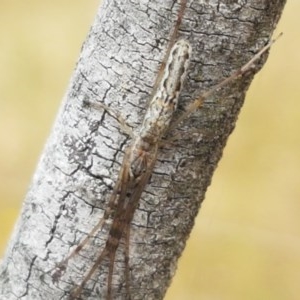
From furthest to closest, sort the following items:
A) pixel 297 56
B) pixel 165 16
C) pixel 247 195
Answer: pixel 297 56
pixel 247 195
pixel 165 16

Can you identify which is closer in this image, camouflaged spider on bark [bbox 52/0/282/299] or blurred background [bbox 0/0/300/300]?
camouflaged spider on bark [bbox 52/0/282/299]

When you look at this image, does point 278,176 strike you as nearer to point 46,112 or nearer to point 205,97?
point 46,112

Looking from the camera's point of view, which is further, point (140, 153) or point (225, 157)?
point (225, 157)

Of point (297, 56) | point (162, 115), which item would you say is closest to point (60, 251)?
point (162, 115)

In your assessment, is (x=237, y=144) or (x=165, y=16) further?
(x=237, y=144)

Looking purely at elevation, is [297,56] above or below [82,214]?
above

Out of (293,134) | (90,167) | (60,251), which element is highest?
(293,134)

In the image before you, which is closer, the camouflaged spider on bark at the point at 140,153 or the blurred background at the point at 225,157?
the camouflaged spider on bark at the point at 140,153

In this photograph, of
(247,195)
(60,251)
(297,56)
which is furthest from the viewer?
(297,56)
